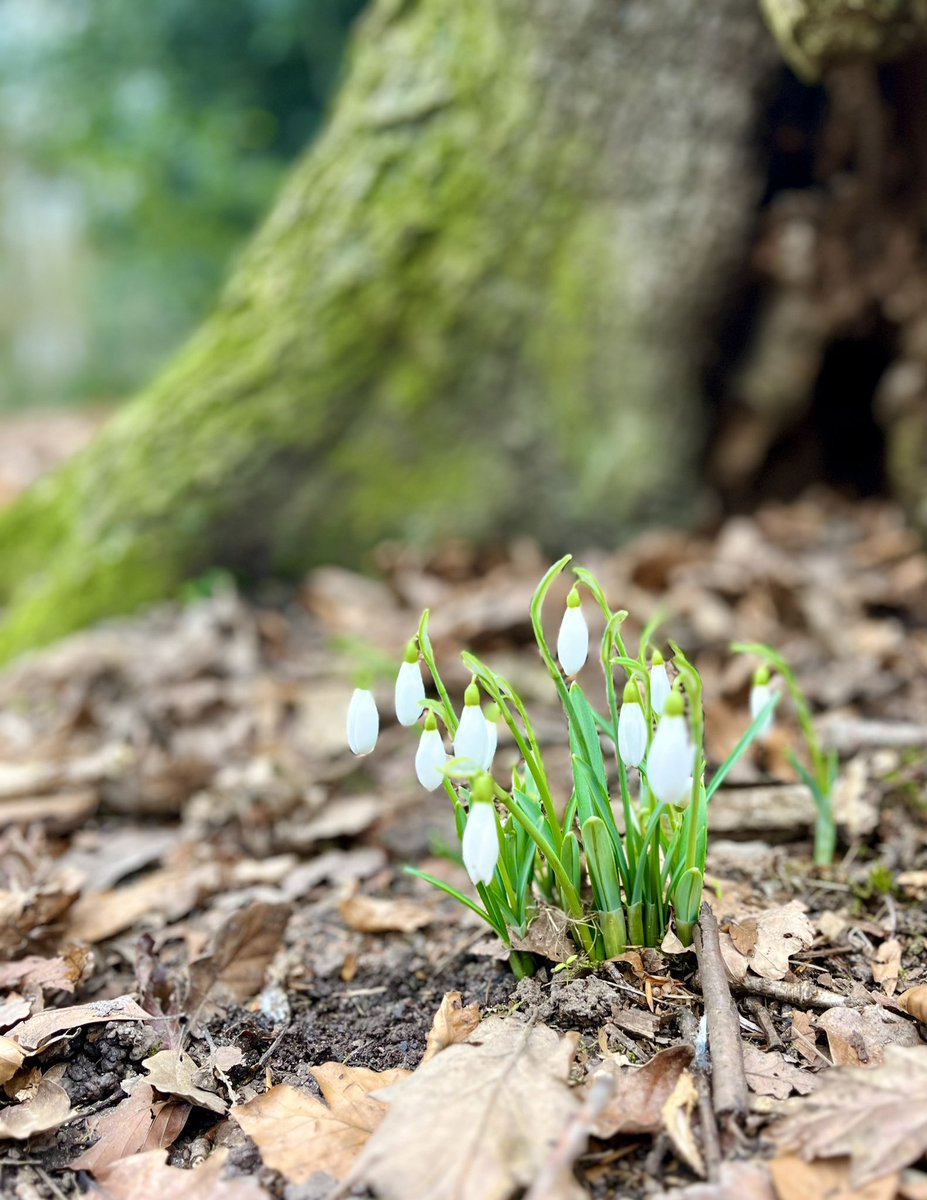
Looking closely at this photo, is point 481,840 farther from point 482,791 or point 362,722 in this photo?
point 362,722

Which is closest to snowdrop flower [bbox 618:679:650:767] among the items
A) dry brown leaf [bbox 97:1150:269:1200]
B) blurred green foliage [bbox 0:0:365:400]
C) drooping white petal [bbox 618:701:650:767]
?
drooping white petal [bbox 618:701:650:767]

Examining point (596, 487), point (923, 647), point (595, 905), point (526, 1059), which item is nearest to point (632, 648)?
point (923, 647)

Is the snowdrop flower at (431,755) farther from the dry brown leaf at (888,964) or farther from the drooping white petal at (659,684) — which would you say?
the dry brown leaf at (888,964)

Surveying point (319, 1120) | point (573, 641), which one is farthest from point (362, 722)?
point (319, 1120)

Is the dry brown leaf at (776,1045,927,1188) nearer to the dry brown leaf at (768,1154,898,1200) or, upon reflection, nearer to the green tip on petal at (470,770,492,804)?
the dry brown leaf at (768,1154,898,1200)

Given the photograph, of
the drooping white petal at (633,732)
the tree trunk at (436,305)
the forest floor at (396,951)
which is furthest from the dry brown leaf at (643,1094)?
the tree trunk at (436,305)

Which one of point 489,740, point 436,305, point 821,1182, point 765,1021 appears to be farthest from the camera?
point 436,305
